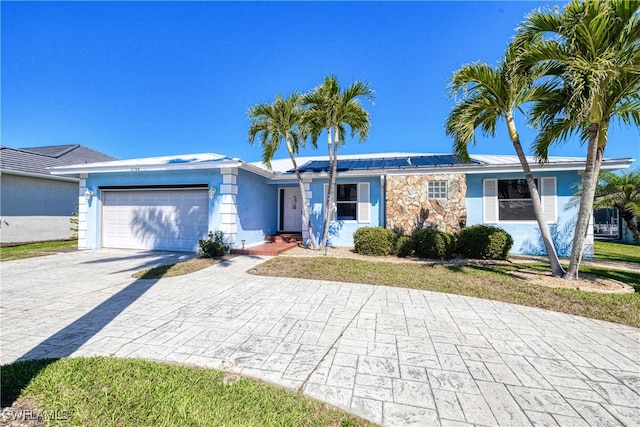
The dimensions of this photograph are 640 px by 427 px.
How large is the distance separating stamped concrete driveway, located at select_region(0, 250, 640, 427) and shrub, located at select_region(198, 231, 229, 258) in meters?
3.40

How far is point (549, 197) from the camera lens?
33.7 ft

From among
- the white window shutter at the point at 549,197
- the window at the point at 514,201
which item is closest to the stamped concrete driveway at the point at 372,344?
the window at the point at 514,201

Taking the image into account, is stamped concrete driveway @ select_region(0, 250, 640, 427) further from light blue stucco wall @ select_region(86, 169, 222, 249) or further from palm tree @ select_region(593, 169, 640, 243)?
palm tree @ select_region(593, 169, 640, 243)

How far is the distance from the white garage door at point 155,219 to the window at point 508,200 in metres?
11.3

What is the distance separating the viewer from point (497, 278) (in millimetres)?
6680

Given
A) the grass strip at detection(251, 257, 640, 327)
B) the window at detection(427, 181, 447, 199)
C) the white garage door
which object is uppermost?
the window at detection(427, 181, 447, 199)

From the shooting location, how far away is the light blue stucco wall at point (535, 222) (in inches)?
397

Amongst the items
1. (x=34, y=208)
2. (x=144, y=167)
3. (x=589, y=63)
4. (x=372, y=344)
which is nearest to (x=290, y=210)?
(x=144, y=167)

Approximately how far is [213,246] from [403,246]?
6.88 m

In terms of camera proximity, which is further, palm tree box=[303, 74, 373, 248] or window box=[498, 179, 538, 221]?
window box=[498, 179, 538, 221]

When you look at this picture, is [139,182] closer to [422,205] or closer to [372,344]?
[372,344]

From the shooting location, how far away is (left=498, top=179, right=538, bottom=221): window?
34.5ft

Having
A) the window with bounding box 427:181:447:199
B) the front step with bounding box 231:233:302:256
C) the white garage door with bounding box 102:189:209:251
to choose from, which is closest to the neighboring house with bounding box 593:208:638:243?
the window with bounding box 427:181:447:199

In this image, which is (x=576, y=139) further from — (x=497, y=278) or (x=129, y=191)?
(x=129, y=191)
